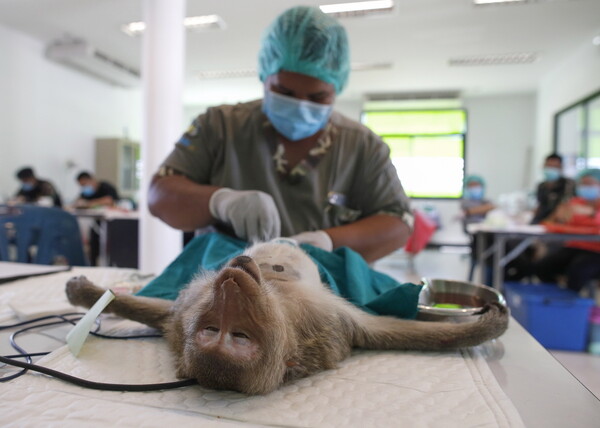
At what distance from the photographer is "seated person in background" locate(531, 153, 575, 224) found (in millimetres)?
4199

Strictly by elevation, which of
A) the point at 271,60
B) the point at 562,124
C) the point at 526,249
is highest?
the point at 562,124

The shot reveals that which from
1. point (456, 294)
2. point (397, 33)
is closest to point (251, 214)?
point (456, 294)

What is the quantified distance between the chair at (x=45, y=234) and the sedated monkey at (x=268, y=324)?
1.17 metres

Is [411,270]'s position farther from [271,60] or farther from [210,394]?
[210,394]

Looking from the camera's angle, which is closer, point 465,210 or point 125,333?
point 125,333

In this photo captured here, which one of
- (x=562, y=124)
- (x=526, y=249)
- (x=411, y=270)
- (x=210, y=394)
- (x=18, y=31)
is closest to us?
(x=210, y=394)

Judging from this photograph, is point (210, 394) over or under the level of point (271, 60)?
under

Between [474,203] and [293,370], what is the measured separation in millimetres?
6171

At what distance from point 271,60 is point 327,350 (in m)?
0.89

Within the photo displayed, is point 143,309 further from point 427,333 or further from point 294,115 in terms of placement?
point 294,115

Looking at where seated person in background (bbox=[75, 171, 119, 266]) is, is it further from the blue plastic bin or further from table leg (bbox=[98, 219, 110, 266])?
the blue plastic bin

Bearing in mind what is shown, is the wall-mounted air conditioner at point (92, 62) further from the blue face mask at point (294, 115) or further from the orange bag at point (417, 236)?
the blue face mask at point (294, 115)

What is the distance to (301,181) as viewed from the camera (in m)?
1.24

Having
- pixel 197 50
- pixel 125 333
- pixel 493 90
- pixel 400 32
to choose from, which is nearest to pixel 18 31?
pixel 197 50
